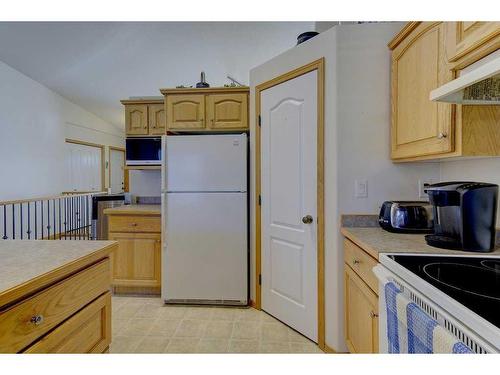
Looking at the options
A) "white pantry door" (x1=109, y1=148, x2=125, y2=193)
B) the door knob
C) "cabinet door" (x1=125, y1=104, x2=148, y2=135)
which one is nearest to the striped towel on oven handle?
the door knob

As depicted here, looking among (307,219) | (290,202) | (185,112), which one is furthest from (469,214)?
(185,112)

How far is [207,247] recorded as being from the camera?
264cm

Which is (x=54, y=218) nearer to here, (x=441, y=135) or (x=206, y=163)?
(x=206, y=163)

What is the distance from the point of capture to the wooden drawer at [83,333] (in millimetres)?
1012

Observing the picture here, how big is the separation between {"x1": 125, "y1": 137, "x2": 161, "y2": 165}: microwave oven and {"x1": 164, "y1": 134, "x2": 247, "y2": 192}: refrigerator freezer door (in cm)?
65

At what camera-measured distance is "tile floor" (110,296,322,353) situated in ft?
6.69

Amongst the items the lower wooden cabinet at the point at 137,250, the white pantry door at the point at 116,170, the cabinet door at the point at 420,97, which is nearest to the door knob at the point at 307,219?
the cabinet door at the point at 420,97

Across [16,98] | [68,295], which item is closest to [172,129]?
[68,295]

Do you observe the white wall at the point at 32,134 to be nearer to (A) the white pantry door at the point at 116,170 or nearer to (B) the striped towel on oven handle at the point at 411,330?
(A) the white pantry door at the point at 116,170

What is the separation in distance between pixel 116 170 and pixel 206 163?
621cm

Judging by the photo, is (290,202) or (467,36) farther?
(290,202)

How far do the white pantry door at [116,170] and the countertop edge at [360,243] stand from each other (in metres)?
7.17
